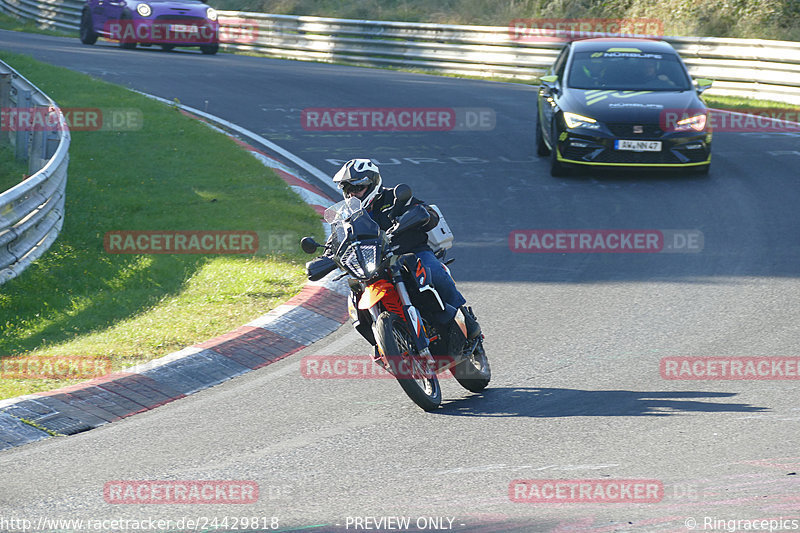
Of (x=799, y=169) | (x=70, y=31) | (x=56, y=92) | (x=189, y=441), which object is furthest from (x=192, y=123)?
(x=70, y=31)

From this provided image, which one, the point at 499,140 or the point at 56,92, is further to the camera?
the point at 56,92

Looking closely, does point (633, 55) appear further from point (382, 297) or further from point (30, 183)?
point (382, 297)

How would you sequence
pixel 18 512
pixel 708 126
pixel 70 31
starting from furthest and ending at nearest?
pixel 70 31
pixel 708 126
pixel 18 512

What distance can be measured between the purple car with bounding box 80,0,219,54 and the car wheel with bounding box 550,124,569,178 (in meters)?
16.5

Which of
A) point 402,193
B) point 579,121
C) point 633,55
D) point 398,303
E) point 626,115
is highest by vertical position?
point 402,193

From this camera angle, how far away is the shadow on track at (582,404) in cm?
680

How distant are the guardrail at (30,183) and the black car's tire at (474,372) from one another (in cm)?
470

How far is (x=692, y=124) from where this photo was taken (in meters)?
14.6

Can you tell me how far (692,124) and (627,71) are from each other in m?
1.50

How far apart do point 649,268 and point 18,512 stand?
6960 millimetres

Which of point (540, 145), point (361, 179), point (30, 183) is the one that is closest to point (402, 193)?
point (361, 179)

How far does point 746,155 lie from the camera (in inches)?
644

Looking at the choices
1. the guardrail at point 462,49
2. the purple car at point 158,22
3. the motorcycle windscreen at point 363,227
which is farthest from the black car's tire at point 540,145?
the purple car at point 158,22

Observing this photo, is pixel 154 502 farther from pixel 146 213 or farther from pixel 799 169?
pixel 799 169
